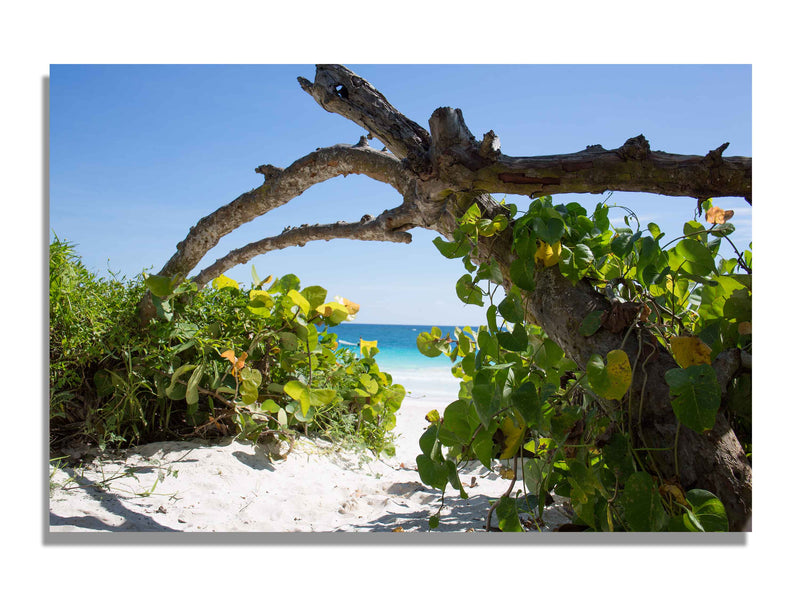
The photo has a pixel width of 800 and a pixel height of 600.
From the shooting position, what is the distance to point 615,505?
0.86 m

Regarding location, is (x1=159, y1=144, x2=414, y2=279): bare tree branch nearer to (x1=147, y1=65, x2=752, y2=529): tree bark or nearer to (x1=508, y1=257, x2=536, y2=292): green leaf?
(x1=147, y1=65, x2=752, y2=529): tree bark

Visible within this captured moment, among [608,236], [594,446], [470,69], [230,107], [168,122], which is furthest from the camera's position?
[168,122]

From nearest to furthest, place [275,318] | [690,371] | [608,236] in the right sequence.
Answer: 1. [690,371]
2. [608,236]
3. [275,318]

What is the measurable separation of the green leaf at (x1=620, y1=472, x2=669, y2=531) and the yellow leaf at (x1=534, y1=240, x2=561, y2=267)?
0.40 meters

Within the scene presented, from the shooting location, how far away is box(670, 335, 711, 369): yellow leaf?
2.79 feet

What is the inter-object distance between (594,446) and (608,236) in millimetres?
430

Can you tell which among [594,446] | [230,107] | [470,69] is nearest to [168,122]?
[230,107]

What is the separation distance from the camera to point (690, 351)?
0.85 m

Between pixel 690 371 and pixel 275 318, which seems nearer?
pixel 690 371

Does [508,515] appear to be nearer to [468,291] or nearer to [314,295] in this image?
[468,291]

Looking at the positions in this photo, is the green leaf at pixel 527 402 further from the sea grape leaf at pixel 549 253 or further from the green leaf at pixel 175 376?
the green leaf at pixel 175 376

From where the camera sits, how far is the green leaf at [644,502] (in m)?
0.78
